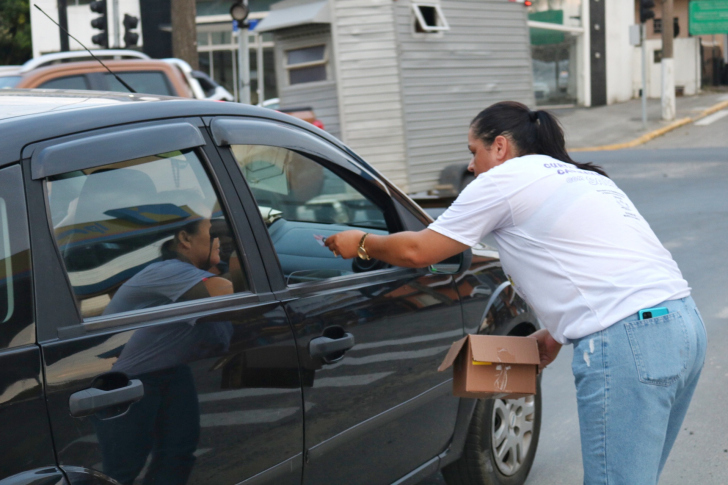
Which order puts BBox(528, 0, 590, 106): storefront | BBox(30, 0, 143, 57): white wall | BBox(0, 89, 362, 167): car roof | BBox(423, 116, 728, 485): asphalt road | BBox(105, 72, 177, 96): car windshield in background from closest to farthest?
BBox(0, 89, 362, 167): car roof, BBox(423, 116, 728, 485): asphalt road, BBox(105, 72, 177, 96): car windshield in background, BBox(30, 0, 143, 57): white wall, BBox(528, 0, 590, 106): storefront

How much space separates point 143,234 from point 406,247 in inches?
33.0

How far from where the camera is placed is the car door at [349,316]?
8.59 ft

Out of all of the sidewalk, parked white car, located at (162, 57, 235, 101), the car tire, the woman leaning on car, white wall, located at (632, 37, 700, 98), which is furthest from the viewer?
white wall, located at (632, 37, 700, 98)

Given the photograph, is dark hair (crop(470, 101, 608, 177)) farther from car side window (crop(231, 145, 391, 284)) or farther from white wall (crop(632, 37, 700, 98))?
white wall (crop(632, 37, 700, 98))

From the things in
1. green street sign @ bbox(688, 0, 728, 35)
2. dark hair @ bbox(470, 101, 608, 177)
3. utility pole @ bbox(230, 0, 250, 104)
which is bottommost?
dark hair @ bbox(470, 101, 608, 177)

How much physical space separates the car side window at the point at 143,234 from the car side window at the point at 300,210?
23cm

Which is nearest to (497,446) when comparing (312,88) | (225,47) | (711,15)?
(312,88)

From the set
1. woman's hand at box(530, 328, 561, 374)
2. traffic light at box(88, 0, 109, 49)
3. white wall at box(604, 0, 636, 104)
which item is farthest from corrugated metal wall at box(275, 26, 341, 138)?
white wall at box(604, 0, 636, 104)

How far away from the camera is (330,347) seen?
2.66 metres

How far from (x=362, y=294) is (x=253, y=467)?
75 cm

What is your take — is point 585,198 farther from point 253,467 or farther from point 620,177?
point 620,177

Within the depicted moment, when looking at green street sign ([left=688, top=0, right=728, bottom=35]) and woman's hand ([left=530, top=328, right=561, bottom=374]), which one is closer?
woman's hand ([left=530, top=328, right=561, bottom=374])

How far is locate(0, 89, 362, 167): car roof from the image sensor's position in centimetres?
205

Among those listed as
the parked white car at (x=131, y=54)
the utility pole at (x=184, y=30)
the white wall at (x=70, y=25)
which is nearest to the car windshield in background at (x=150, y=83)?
the parked white car at (x=131, y=54)
